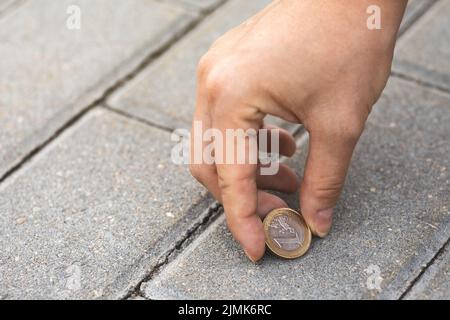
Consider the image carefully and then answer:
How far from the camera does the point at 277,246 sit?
1.76m

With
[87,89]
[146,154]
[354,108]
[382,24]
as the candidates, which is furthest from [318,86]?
[87,89]

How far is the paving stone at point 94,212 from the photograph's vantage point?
5.82ft

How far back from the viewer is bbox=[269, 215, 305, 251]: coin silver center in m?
1.76

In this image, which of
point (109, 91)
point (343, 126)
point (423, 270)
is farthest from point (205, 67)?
point (109, 91)

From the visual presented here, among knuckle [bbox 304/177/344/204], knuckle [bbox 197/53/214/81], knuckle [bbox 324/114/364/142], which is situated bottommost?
knuckle [bbox 304/177/344/204]

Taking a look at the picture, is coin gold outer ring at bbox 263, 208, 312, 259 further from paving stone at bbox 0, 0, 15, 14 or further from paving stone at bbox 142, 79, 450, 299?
paving stone at bbox 0, 0, 15, 14

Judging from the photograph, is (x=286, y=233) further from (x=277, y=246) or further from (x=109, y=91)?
(x=109, y=91)

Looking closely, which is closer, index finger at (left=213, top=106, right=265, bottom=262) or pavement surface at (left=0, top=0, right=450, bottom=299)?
index finger at (left=213, top=106, right=265, bottom=262)

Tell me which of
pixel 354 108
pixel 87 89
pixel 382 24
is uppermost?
pixel 382 24

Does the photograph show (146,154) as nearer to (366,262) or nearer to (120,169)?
(120,169)

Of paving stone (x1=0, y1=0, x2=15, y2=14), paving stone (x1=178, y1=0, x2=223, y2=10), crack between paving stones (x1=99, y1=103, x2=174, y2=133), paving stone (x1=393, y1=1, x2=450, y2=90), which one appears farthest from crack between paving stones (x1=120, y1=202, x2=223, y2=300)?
paving stone (x1=0, y1=0, x2=15, y2=14)

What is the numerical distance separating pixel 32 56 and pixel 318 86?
132 centimetres
